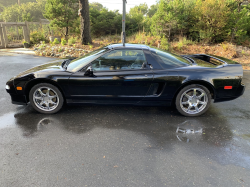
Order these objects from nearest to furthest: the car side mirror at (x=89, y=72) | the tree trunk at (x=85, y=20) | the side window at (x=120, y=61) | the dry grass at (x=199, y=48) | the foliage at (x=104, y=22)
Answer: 1. the car side mirror at (x=89, y=72)
2. the side window at (x=120, y=61)
3. the dry grass at (x=199, y=48)
4. the tree trunk at (x=85, y=20)
5. the foliage at (x=104, y=22)

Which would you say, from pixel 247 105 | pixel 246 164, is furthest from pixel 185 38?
pixel 246 164

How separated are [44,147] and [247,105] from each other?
4.46 m

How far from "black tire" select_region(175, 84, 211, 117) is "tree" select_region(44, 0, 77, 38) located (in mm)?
13540

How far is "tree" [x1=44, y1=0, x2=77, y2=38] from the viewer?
14.4 meters

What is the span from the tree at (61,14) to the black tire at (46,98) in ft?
41.1

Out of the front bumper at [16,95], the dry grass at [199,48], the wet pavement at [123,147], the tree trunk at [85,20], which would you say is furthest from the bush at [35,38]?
the front bumper at [16,95]

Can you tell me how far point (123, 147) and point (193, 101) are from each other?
1.86 metres

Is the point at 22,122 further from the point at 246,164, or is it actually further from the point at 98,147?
the point at 246,164

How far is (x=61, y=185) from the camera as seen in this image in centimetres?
211

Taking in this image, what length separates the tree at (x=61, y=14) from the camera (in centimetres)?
1437

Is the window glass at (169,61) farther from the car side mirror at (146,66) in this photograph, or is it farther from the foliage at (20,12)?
the foliage at (20,12)

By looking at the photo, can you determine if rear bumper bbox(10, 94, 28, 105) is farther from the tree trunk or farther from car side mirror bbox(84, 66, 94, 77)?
the tree trunk

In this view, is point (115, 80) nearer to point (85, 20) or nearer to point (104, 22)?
point (85, 20)

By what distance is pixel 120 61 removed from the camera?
12.3ft
